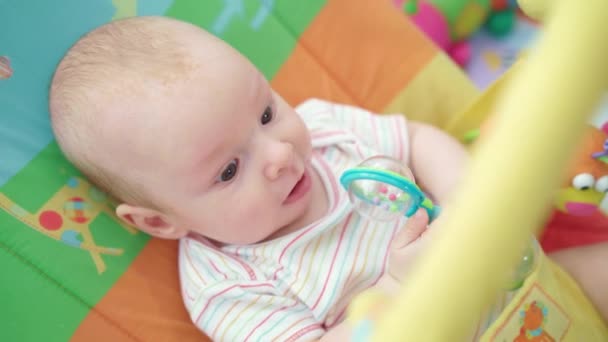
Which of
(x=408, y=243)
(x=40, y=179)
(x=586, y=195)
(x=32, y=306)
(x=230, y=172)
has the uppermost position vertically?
(x=586, y=195)

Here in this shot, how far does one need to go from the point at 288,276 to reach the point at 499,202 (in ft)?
1.66

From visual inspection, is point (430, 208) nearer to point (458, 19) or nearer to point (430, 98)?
point (430, 98)

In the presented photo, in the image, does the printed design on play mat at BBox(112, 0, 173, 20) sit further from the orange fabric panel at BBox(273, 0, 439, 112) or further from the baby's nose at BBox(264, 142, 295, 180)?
the baby's nose at BBox(264, 142, 295, 180)

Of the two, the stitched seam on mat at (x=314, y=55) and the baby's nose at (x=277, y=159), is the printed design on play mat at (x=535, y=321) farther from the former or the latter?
the stitched seam on mat at (x=314, y=55)

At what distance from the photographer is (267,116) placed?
72 cm

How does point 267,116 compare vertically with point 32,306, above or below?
above

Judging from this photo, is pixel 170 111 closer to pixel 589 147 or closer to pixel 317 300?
pixel 317 300

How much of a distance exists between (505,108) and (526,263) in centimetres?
41

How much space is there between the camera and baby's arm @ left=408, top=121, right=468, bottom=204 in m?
0.85

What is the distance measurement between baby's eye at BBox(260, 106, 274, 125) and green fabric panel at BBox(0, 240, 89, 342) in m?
0.36

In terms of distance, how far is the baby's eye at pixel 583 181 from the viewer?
29.7 inches

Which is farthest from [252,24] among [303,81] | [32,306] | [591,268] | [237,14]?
[591,268]

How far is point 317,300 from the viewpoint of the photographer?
76 cm

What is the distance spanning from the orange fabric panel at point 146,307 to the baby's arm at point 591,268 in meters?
0.55
